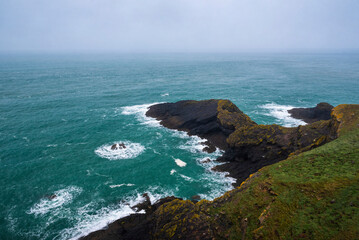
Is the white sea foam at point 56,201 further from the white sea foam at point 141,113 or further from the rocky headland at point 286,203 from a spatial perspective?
the white sea foam at point 141,113

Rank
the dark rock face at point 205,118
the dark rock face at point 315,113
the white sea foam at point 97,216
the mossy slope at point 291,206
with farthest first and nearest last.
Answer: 1. the dark rock face at point 315,113
2. the dark rock face at point 205,118
3. the white sea foam at point 97,216
4. the mossy slope at point 291,206

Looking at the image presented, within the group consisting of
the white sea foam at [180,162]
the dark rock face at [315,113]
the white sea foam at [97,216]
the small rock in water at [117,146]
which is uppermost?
the dark rock face at [315,113]

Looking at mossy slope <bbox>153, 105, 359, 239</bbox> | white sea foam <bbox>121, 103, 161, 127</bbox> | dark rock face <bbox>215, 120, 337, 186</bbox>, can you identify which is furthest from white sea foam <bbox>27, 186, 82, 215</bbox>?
white sea foam <bbox>121, 103, 161, 127</bbox>

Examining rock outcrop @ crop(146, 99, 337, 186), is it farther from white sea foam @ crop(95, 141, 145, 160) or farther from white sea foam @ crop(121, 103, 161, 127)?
white sea foam @ crop(95, 141, 145, 160)

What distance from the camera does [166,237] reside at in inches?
907

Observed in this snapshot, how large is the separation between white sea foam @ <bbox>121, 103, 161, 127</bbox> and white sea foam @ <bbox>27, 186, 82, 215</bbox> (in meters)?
32.6

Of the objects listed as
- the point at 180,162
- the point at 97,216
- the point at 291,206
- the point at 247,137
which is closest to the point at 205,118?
the point at 247,137

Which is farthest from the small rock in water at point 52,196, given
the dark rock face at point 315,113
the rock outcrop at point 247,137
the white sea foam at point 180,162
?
the dark rock face at point 315,113

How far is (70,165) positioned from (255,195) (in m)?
38.7

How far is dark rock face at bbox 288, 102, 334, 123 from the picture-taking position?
63.1m

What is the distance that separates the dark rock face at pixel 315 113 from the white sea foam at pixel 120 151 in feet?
175

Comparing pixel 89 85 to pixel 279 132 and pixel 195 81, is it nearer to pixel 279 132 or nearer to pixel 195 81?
pixel 195 81

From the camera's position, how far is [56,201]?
34.5 m

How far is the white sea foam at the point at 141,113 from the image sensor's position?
6741 cm
